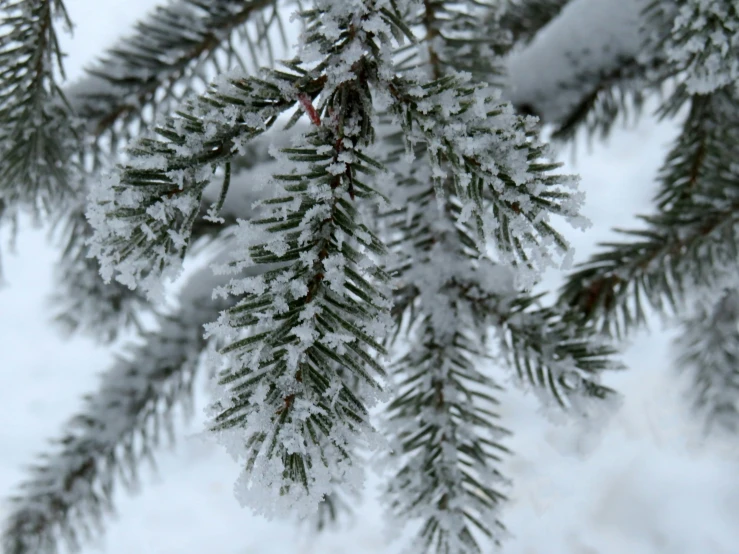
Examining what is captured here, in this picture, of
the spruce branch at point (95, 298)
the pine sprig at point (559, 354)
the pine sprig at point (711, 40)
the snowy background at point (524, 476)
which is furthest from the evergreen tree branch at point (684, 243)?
the snowy background at point (524, 476)

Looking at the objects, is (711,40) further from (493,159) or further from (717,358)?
(717,358)

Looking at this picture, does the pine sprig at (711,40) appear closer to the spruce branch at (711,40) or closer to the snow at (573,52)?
the spruce branch at (711,40)

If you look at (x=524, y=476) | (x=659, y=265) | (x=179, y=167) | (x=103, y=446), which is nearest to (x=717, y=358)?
(x=659, y=265)

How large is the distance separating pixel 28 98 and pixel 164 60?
0.23 m

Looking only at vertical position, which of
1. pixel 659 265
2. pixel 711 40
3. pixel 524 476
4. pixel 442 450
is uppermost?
pixel 711 40

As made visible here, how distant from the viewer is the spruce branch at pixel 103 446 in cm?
84

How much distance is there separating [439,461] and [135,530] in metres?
1.97

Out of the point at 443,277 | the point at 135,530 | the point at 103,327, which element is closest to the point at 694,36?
the point at 443,277

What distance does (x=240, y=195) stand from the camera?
97 centimetres

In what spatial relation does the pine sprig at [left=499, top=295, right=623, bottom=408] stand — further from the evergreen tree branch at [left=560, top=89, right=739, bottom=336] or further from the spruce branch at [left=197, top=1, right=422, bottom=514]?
the spruce branch at [left=197, top=1, right=422, bottom=514]

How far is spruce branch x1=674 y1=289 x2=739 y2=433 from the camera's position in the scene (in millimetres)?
1225

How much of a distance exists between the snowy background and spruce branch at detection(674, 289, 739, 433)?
44cm

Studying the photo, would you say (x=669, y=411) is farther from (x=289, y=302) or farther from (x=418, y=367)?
(x=289, y=302)

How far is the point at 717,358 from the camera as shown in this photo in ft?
4.32
